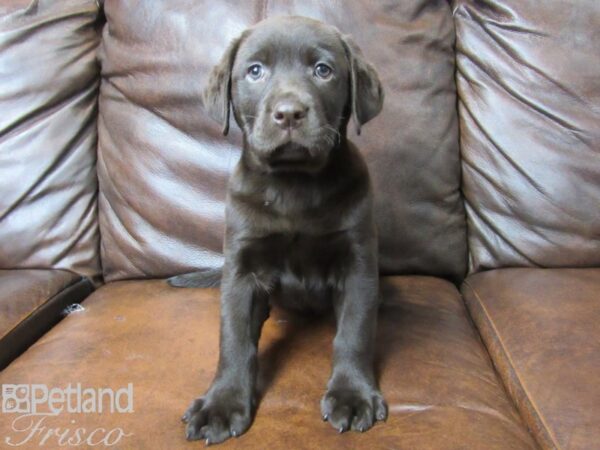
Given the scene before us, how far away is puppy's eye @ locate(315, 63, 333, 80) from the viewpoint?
1188 mm

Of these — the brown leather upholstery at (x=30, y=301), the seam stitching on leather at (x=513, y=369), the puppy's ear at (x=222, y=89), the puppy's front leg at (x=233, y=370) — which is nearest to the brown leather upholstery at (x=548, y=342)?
the seam stitching on leather at (x=513, y=369)

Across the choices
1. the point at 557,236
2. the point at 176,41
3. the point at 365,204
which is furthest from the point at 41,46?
the point at 557,236

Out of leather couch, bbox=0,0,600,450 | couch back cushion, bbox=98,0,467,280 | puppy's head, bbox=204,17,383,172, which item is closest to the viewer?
puppy's head, bbox=204,17,383,172

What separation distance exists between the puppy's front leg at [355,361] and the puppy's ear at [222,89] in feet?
1.39

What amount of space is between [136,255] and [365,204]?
77cm

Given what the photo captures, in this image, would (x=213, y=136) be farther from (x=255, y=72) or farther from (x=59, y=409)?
(x=59, y=409)

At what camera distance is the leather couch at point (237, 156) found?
1.50m

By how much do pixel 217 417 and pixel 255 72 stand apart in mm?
666

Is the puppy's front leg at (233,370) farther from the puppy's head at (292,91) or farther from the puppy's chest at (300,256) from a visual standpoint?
the puppy's head at (292,91)

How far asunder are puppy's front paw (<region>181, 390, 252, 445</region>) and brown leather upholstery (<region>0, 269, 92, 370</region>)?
495 millimetres

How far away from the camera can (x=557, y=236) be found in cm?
159

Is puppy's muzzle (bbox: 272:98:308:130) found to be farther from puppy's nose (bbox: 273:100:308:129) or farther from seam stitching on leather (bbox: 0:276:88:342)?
seam stitching on leather (bbox: 0:276:88:342)

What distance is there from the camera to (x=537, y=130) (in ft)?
5.25

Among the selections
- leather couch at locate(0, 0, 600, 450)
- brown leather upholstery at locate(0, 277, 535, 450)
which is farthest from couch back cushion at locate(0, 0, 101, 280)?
brown leather upholstery at locate(0, 277, 535, 450)
